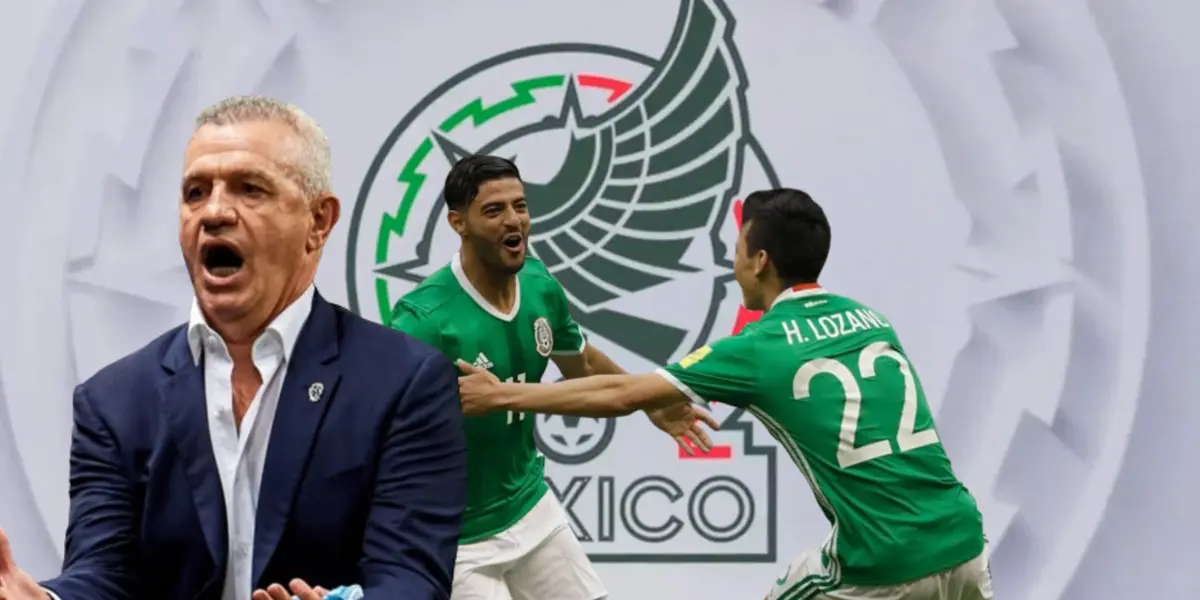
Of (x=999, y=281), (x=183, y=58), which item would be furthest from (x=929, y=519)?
(x=183, y=58)

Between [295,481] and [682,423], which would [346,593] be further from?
[682,423]

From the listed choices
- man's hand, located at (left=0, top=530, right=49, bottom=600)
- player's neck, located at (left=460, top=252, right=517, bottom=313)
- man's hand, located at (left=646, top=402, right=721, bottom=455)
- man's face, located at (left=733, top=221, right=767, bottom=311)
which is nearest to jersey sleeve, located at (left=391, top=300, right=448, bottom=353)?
player's neck, located at (left=460, top=252, right=517, bottom=313)

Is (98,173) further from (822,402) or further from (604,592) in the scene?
(822,402)

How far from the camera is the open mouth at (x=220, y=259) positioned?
166 centimetres

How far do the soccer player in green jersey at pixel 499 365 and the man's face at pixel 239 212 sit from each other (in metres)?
1.87

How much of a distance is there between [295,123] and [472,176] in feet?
6.62

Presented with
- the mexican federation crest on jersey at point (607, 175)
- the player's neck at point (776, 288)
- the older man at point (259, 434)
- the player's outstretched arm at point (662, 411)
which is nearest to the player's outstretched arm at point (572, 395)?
the player's outstretched arm at point (662, 411)

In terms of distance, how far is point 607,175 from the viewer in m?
4.52

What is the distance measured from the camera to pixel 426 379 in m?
1.73

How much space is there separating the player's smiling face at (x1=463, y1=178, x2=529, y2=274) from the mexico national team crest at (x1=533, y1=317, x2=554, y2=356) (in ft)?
0.55

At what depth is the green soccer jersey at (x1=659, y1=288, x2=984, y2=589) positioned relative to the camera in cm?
323

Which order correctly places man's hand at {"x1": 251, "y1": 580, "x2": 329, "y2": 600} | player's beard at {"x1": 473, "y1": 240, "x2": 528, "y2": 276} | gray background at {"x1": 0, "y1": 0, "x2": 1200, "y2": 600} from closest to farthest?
man's hand at {"x1": 251, "y1": 580, "x2": 329, "y2": 600}, player's beard at {"x1": 473, "y1": 240, "x2": 528, "y2": 276}, gray background at {"x1": 0, "y1": 0, "x2": 1200, "y2": 600}

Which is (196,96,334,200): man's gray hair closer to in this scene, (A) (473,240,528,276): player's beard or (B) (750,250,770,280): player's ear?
(B) (750,250,770,280): player's ear

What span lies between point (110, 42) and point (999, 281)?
9.02 ft
